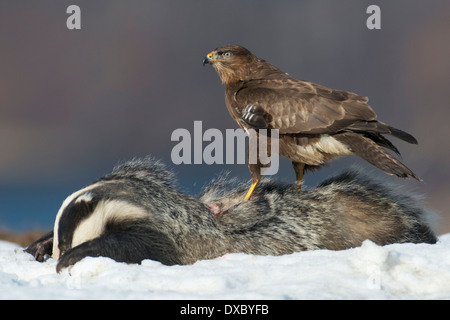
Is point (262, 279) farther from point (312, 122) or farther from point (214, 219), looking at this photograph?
point (312, 122)

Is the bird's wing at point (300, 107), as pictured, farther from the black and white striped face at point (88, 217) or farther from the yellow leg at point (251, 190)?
the black and white striped face at point (88, 217)

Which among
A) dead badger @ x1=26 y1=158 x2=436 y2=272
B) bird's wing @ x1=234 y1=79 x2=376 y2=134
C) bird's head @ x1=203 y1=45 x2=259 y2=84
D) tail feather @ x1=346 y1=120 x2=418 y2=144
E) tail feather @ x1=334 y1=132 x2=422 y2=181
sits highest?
bird's head @ x1=203 y1=45 x2=259 y2=84

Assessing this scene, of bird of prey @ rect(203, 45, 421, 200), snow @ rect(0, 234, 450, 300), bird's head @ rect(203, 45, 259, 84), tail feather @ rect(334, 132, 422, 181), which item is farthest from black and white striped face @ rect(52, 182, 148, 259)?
bird's head @ rect(203, 45, 259, 84)

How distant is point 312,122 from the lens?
829cm

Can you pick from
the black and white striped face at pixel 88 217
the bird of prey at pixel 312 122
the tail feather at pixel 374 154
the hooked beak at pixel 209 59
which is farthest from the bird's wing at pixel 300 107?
the black and white striped face at pixel 88 217

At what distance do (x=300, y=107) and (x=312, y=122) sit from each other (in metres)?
0.30

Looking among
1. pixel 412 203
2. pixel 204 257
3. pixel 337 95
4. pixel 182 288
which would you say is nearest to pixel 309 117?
pixel 337 95

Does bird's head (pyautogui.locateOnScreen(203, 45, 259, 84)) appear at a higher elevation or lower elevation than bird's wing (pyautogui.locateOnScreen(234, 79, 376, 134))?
higher

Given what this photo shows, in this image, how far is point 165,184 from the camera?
6.79 meters

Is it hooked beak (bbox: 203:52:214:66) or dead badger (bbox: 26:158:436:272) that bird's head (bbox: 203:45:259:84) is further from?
dead badger (bbox: 26:158:436:272)

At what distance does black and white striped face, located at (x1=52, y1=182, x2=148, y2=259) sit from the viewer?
6039 mm

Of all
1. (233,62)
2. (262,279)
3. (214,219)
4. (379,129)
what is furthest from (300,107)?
(262,279)

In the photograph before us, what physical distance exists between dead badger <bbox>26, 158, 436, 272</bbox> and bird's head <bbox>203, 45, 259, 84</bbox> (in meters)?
2.61
